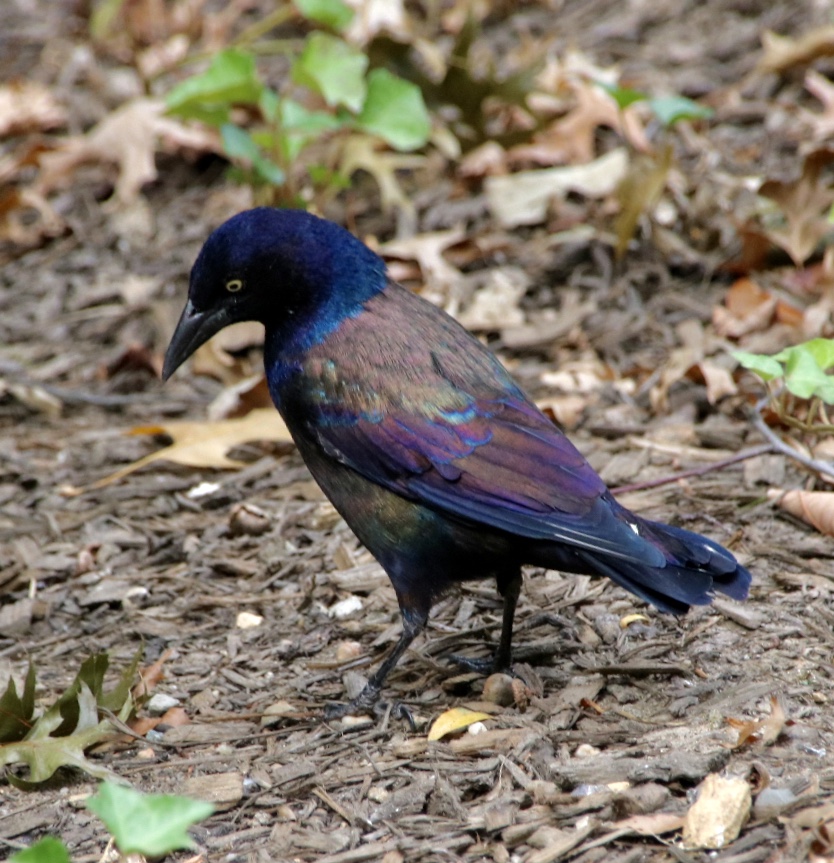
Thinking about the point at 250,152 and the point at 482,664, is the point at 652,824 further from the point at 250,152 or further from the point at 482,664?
the point at 250,152

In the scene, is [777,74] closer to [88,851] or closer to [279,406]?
[279,406]

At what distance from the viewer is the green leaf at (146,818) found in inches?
87.9

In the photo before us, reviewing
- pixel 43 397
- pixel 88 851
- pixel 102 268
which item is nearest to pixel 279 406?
pixel 88 851

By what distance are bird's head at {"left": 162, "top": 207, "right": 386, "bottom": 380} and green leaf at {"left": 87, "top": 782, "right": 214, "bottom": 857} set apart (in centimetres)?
183

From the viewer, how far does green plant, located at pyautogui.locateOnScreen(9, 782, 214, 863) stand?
2.23 metres

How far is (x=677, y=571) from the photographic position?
3.37m

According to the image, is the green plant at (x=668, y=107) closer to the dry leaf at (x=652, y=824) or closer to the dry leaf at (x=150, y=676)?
the dry leaf at (x=150, y=676)

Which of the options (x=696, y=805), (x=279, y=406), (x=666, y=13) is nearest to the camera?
(x=696, y=805)

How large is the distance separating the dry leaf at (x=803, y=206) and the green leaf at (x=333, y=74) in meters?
1.93

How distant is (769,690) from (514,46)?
218 inches


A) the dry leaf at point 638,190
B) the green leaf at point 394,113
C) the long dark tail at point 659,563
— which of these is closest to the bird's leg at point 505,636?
the long dark tail at point 659,563

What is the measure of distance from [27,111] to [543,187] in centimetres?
340

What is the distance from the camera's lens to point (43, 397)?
566 centimetres

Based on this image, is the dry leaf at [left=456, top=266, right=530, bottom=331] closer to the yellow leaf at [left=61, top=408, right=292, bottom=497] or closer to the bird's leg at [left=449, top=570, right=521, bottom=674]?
the yellow leaf at [left=61, top=408, right=292, bottom=497]
